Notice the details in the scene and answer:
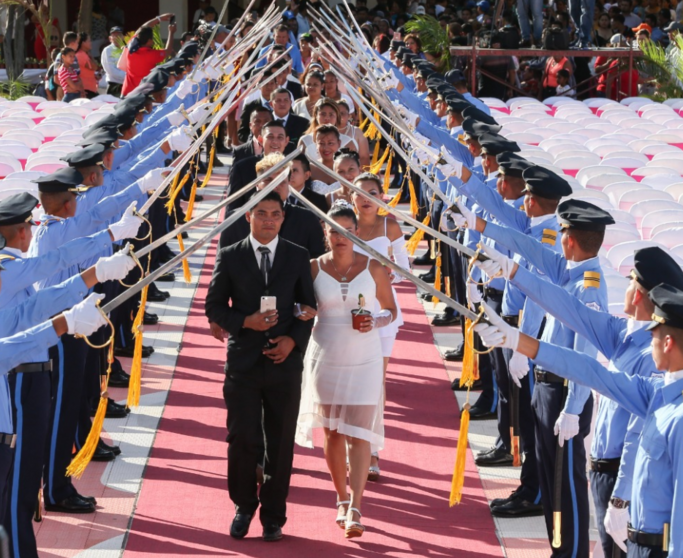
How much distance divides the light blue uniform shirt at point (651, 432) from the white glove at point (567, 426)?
1129 millimetres

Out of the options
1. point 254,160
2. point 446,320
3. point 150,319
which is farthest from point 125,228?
point 446,320

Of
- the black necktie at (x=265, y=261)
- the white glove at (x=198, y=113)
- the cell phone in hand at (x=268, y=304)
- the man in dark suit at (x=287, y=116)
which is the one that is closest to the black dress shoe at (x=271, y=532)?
the cell phone in hand at (x=268, y=304)

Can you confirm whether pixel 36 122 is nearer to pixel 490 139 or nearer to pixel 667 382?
pixel 490 139

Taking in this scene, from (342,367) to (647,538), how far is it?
249 cm

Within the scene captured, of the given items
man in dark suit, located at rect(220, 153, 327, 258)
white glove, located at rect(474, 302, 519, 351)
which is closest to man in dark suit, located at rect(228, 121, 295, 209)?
man in dark suit, located at rect(220, 153, 327, 258)

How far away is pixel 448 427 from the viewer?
824 centimetres

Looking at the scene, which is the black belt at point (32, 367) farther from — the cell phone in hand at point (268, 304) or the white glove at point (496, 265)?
the white glove at point (496, 265)

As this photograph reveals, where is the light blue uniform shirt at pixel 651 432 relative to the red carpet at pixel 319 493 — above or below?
above

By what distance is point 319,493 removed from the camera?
703 cm

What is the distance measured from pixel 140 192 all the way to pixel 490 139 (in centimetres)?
257

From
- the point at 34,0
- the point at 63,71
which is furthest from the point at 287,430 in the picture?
the point at 34,0

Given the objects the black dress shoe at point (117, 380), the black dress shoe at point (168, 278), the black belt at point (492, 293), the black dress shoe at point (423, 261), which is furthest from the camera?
the black dress shoe at point (423, 261)

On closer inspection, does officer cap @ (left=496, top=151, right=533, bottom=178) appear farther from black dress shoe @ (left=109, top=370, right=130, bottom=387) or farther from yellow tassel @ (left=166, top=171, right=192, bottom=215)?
black dress shoe @ (left=109, top=370, right=130, bottom=387)

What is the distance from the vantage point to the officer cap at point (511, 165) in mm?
7022
